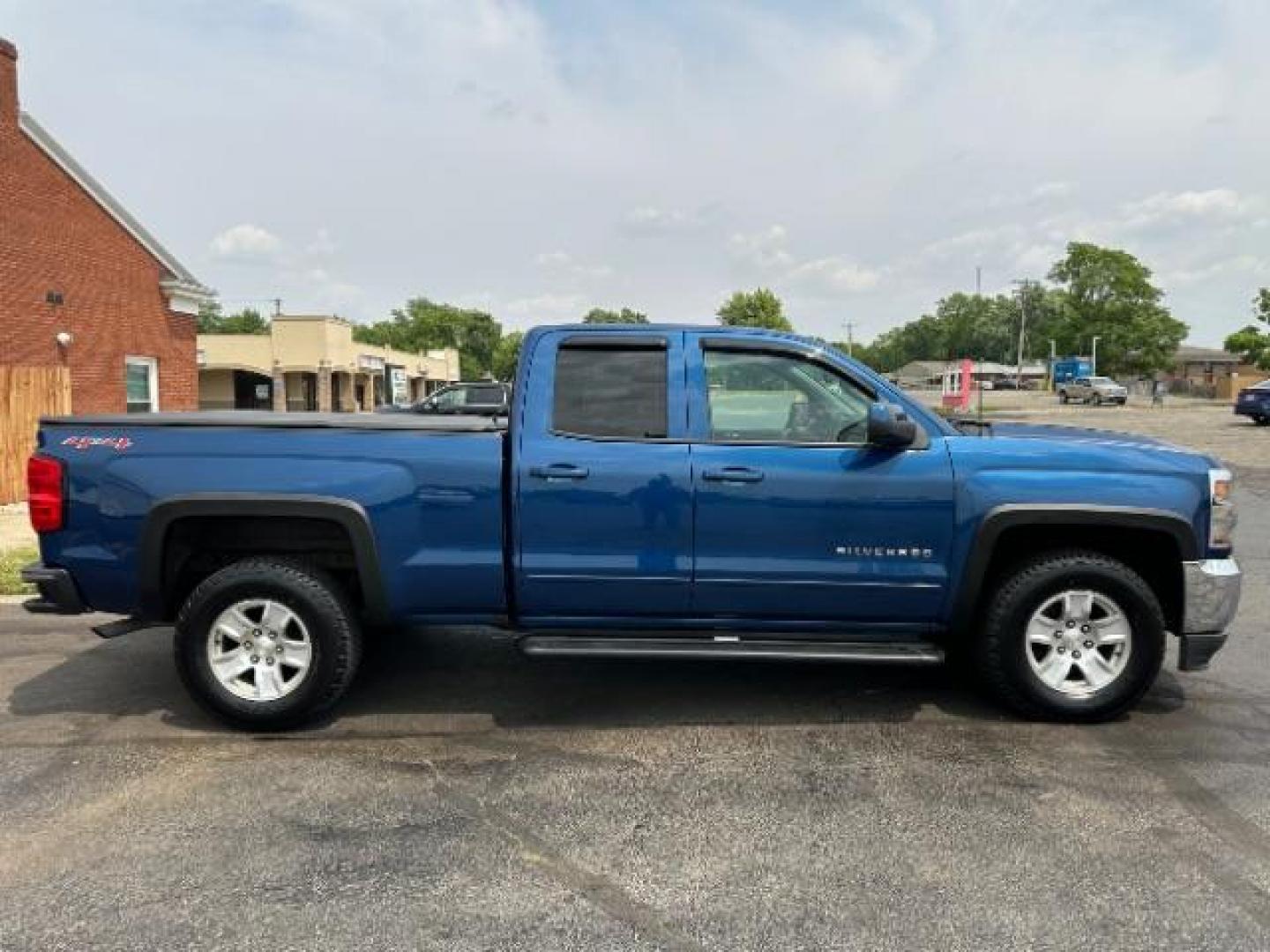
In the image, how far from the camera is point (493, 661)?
538 cm

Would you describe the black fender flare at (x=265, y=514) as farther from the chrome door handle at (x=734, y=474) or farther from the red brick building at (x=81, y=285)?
the red brick building at (x=81, y=285)

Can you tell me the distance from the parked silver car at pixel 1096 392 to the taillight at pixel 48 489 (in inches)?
2327

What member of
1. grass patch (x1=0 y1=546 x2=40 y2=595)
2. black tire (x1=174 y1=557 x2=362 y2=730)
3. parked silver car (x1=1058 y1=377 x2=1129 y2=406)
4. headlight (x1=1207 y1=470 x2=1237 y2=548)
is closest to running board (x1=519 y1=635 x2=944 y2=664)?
black tire (x1=174 y1=557 x2=362 y2=730)

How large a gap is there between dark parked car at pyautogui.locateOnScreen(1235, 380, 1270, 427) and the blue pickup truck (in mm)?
28443

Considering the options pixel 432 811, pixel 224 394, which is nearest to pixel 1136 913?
pixel 432 811

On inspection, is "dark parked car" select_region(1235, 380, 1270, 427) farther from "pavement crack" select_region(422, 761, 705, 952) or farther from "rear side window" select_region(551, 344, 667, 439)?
"pavement crack" select_region(422, 761, 705, 952)

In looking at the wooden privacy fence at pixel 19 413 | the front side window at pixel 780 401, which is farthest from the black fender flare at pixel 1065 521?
the wooden privacy fence at pixel 19 413

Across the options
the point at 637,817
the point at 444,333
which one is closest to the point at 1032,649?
the point at 637,817

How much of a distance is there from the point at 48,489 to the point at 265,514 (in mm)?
1033

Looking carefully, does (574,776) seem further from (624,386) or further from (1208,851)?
(1208,851)

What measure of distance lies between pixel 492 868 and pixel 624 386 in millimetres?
2240

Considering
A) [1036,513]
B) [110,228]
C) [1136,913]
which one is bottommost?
[1136,913]

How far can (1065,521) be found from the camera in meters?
4.16

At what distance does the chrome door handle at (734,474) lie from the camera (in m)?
4.13
